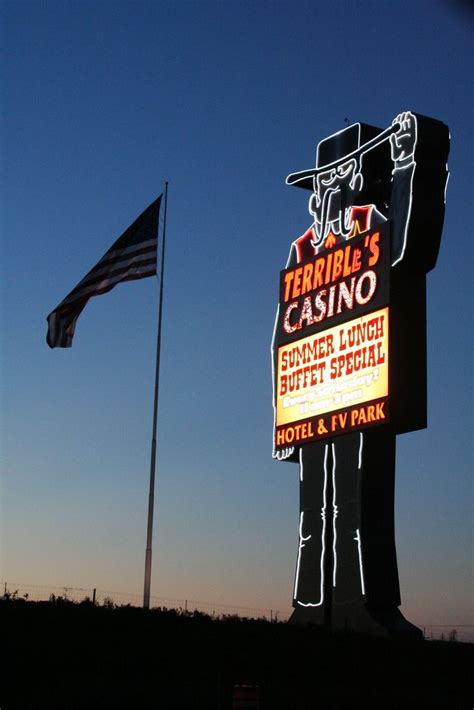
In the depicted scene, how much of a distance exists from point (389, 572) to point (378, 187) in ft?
28.2

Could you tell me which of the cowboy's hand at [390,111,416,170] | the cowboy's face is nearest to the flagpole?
the cowboy's face

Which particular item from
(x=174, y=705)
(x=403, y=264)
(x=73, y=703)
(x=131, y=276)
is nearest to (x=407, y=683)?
(x=174, y=705)

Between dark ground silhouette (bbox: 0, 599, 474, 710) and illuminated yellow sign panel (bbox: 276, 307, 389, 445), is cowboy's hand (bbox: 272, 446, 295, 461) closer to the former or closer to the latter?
illuminated yellow sign panel (bbox: 276, 307, 389, 445)

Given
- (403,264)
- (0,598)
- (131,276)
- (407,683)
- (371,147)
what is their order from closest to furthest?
(407,683), (0,598), (403,264), (371,147), (131,276)

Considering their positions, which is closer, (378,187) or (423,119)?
(423,119)

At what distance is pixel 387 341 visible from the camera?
1905cm

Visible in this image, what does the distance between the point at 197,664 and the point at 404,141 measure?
11649mm

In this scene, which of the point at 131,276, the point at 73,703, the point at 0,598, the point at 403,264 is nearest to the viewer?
the point at 73,703

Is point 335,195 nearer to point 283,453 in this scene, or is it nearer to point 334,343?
point 334,343

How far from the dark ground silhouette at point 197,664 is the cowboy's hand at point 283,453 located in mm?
4707

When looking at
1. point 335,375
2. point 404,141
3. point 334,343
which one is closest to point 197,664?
point 335,375

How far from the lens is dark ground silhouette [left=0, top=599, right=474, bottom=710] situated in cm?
1311

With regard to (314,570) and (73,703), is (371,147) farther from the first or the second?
(73,703)

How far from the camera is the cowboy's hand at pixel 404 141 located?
20031mm
